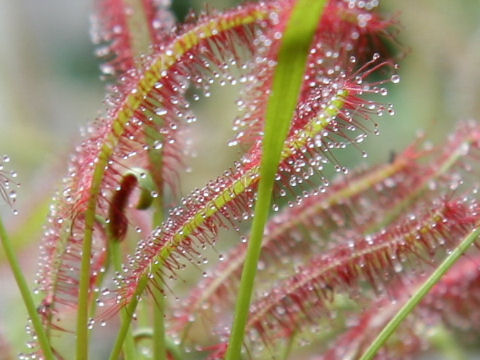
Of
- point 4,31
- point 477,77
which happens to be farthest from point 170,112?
point 4,31

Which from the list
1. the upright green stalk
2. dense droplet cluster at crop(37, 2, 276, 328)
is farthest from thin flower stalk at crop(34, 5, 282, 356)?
the upright green stalk

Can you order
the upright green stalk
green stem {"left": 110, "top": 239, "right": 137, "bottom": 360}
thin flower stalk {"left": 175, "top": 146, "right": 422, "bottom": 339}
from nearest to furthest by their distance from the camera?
the upright green stalk, green stem {"left": 110, "top": 239, "right": 137, "bottom": 360}, thin flower stalk {"left": 175, "top": 146, "right": 422, "bottom": 339}

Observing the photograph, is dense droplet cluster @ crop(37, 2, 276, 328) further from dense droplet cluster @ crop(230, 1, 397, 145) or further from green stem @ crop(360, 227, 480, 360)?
green stem @ crop(360, 227, 480, 360)

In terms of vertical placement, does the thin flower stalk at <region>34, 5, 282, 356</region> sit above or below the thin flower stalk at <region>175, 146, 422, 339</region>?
above

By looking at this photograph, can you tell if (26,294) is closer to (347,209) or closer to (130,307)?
(130,307)

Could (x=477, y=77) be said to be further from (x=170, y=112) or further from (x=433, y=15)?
(x=170, y=112)

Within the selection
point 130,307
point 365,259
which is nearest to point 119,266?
point 130,307

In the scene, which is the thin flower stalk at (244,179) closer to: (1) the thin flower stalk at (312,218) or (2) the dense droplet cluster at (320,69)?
(2) the dense droplet cluster at (320,69)
